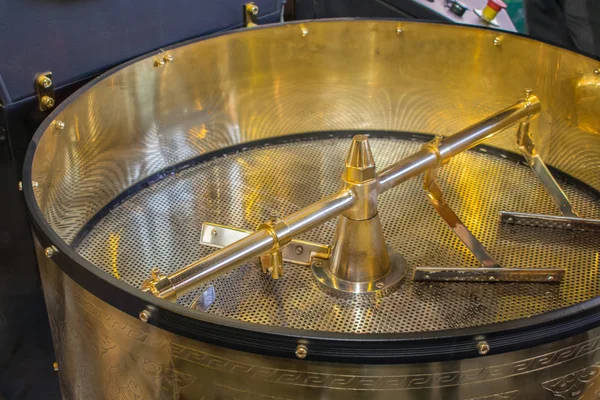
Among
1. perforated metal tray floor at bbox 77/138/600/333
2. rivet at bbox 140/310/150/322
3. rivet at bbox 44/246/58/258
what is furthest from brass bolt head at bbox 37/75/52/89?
rivet at bbox 140/310/150/322

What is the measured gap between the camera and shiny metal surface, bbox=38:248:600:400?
65cm

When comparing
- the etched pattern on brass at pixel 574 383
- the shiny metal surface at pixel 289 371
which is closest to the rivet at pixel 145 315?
the shiny metal surface at pixel 289 371

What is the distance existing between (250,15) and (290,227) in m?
0.62

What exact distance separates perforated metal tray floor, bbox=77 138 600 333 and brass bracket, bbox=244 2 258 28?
23 centimetres

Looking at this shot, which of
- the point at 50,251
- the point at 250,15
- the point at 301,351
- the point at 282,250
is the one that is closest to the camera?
the point at 301,351

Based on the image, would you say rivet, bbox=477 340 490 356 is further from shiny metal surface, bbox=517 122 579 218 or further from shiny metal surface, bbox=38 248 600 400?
shiny metal surface, bbox=517 122 579 218

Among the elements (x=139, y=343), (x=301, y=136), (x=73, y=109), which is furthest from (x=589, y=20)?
(x=139, y=343)

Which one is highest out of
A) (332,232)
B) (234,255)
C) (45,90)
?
(45,90)

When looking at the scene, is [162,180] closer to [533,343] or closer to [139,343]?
[139,343]

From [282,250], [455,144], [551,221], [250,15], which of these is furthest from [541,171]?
[250,15]

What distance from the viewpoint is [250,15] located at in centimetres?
130

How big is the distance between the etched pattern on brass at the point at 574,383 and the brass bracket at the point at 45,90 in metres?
0.74

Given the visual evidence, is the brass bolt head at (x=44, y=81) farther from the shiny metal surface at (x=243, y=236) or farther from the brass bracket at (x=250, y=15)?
the brass bracket at (x=250, y=15)

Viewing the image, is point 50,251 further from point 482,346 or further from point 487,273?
point 487,273
